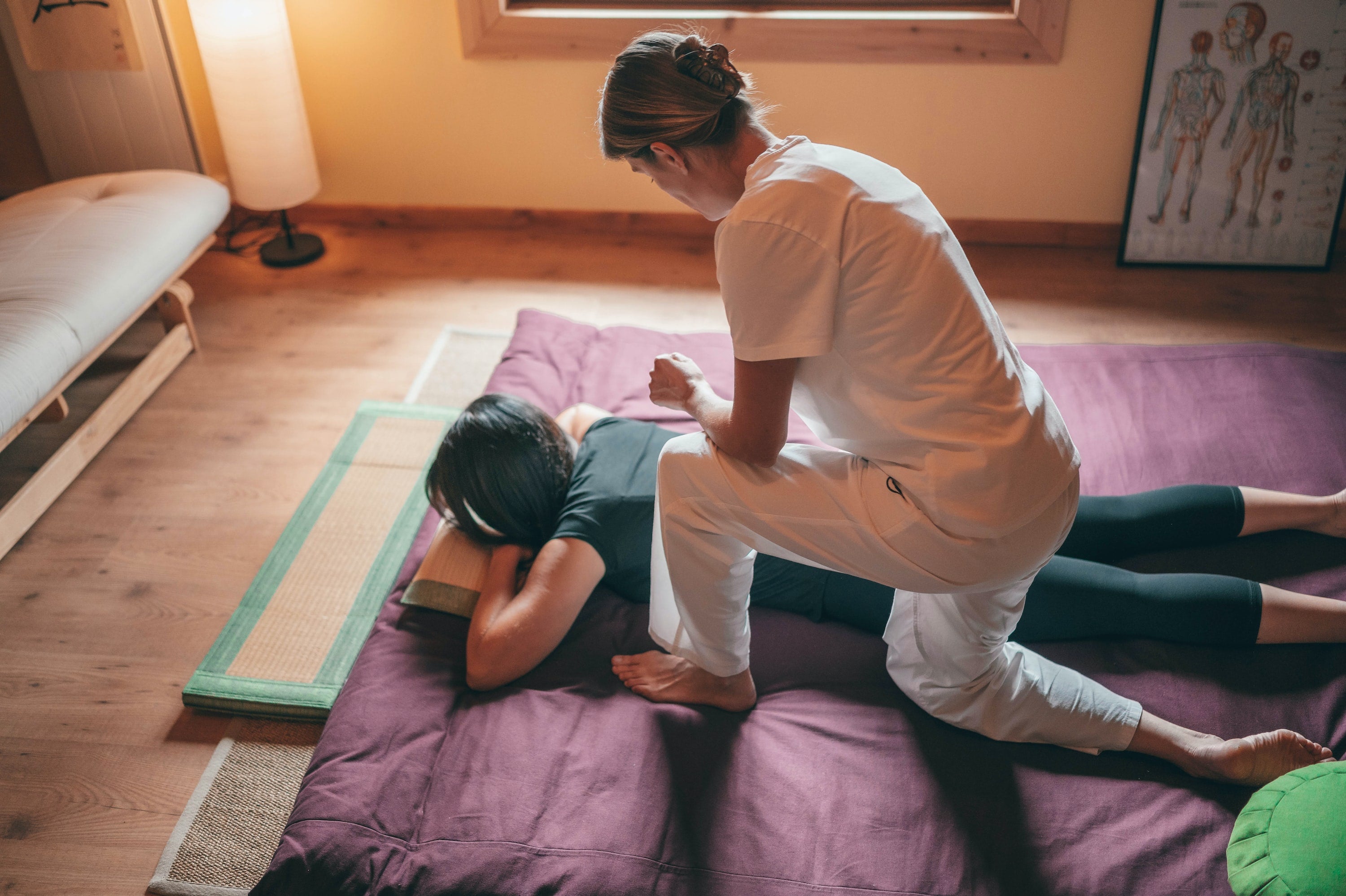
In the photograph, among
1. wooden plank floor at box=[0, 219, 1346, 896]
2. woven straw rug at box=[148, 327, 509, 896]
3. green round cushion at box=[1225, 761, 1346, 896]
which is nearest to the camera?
green round cushion at box=[1225, 761, 1346, 896]

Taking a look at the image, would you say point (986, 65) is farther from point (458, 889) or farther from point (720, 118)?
point (458, 889)

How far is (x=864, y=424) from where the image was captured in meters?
1.15

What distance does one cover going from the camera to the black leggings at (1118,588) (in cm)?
142

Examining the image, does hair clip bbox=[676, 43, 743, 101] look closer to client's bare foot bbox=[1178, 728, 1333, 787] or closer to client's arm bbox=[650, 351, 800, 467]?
client's arm bbox=[650, 351, 800, 467]

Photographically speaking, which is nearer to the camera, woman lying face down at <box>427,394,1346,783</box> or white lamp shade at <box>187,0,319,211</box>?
woman lying face down at <box>427,394,1346,783</box>

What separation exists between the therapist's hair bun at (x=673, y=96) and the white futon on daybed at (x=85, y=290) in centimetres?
150

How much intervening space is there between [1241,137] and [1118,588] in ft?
6.12

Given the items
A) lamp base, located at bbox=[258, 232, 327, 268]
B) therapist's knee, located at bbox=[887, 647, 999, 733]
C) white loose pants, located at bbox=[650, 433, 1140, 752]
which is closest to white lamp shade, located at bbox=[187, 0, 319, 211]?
lamp base, located at bbox=[258, 232, 327, 268]

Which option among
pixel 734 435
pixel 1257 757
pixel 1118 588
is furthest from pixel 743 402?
pixel 1257 757

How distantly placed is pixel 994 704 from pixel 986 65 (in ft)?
6.78

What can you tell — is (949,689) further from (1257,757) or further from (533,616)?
(533,616)

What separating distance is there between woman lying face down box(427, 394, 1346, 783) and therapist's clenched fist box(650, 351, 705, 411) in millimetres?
199

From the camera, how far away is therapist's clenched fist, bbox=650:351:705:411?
1.29m

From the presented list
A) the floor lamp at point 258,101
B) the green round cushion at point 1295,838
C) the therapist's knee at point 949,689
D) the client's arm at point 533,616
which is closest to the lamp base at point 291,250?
the floor lamp at point 258,101
